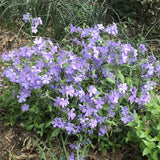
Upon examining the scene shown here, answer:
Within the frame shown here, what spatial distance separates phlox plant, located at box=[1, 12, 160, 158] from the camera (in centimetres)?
201

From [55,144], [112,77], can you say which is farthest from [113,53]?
[55,144]

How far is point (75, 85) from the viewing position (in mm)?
2107

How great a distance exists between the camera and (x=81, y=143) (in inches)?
92.3

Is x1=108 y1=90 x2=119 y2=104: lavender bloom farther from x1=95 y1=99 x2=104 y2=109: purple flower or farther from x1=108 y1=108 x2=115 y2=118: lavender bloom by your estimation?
x1=108 y1=108 x2=115 y2=118: lavender bloom

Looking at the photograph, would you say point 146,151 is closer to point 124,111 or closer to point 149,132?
point 149,132

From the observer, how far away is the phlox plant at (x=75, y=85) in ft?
6.59

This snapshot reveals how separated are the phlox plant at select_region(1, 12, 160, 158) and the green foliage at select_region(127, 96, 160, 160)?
9 centimetres

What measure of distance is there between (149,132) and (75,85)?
78 cm

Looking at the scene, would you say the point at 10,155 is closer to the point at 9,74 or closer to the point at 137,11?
the point at 9,74

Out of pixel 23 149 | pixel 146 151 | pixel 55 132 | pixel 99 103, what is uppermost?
pixel 99 103

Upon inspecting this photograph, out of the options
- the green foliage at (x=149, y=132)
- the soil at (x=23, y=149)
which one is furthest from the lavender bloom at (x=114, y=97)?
the soil at (x=23, y=149)

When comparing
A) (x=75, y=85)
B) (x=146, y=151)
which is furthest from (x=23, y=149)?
(x=146, y=151)

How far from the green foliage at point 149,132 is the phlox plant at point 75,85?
9 cm

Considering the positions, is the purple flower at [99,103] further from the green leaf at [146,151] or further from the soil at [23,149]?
the soil at [23,149]
